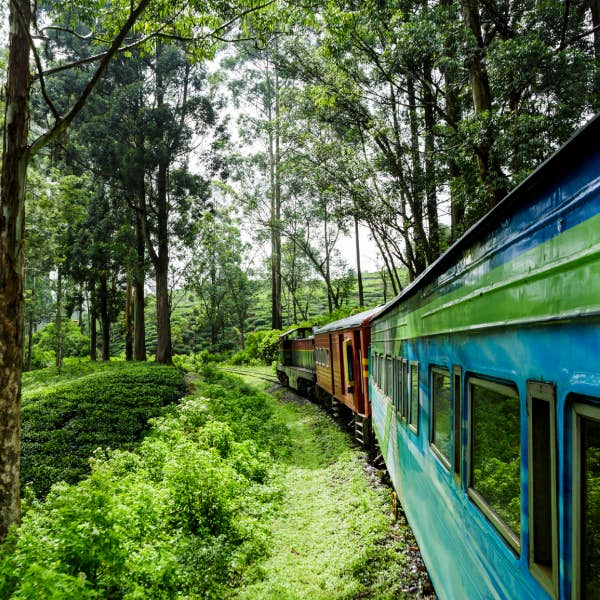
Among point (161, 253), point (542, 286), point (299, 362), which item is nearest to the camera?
point (542, 286)

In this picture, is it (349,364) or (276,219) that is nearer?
(349,364)

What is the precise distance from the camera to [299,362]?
2069cm

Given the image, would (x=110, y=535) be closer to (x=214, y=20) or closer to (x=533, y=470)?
(x=533, y=470)

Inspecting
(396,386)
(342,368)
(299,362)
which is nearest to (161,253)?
(299,362)

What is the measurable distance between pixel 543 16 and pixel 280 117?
1241 cm

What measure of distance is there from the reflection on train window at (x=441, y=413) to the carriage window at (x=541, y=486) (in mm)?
1287

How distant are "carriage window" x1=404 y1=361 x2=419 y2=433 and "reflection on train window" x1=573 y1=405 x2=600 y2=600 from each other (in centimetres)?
274

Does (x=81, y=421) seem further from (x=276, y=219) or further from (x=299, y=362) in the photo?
(x=276, y=219)

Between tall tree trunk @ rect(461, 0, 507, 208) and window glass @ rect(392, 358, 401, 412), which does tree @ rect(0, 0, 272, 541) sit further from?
tall tree trunk @ rect(461, 0, 507, 208)

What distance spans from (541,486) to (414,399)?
268 cm

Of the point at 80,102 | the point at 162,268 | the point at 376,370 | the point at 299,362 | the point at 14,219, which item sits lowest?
the point at 299,362

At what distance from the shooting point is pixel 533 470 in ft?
5.16

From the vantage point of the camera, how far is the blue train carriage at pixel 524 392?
1.25 m

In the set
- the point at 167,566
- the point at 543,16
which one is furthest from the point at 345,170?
the point at 167,566
